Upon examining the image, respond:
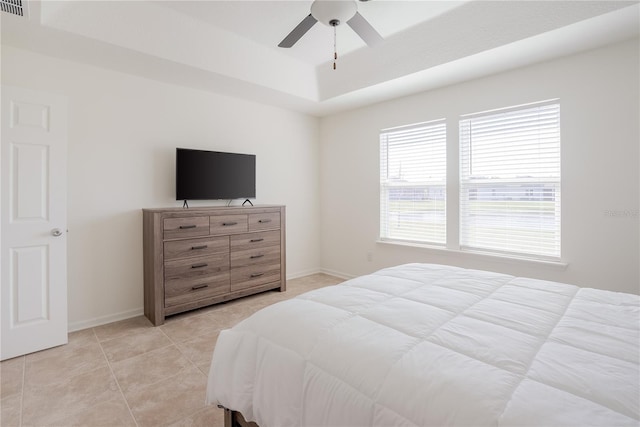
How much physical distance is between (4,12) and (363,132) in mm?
3555

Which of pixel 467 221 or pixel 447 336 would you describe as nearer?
pixel 447 336

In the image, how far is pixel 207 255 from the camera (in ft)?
10.7

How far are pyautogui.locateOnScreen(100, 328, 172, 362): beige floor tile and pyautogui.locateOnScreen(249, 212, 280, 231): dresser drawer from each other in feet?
4.69

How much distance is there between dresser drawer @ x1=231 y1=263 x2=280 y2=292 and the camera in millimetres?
3525

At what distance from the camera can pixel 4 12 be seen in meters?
2.13

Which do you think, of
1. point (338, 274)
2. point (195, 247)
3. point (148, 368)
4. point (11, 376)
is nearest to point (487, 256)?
point (338, 274)

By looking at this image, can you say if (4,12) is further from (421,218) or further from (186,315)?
(421,218)

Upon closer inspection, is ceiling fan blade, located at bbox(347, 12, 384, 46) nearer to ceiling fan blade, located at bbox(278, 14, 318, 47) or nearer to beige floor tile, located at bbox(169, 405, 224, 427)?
ceiling fan blade, located at bbox(278, 14, 318, 47)

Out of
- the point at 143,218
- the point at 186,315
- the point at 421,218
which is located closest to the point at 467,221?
the point at 421,218

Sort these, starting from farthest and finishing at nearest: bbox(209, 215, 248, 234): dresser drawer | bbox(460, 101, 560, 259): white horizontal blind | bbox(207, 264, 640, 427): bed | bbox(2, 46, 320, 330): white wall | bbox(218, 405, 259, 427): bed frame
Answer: bbox(209, 215, 248, 234): dresser drawer → bbox(460, 101, 560, 259): white horizontal blind → bbox(2, 46, 320, 330): white wall → bbox(218, 405, 259, 427): bed frame → bbox(207, 264, 640, 427): bed

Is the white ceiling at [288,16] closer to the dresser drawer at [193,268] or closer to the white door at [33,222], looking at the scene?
the white door at [33,222]

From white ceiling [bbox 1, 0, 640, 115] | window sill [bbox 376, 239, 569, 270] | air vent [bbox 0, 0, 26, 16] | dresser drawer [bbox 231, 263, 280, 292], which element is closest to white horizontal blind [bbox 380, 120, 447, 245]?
window sill [bbox 376, 239, 569, 270]

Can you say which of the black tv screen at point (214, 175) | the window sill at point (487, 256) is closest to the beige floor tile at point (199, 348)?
the black tv screen at point (214, 175)

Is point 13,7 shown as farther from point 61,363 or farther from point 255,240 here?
point 255,240
